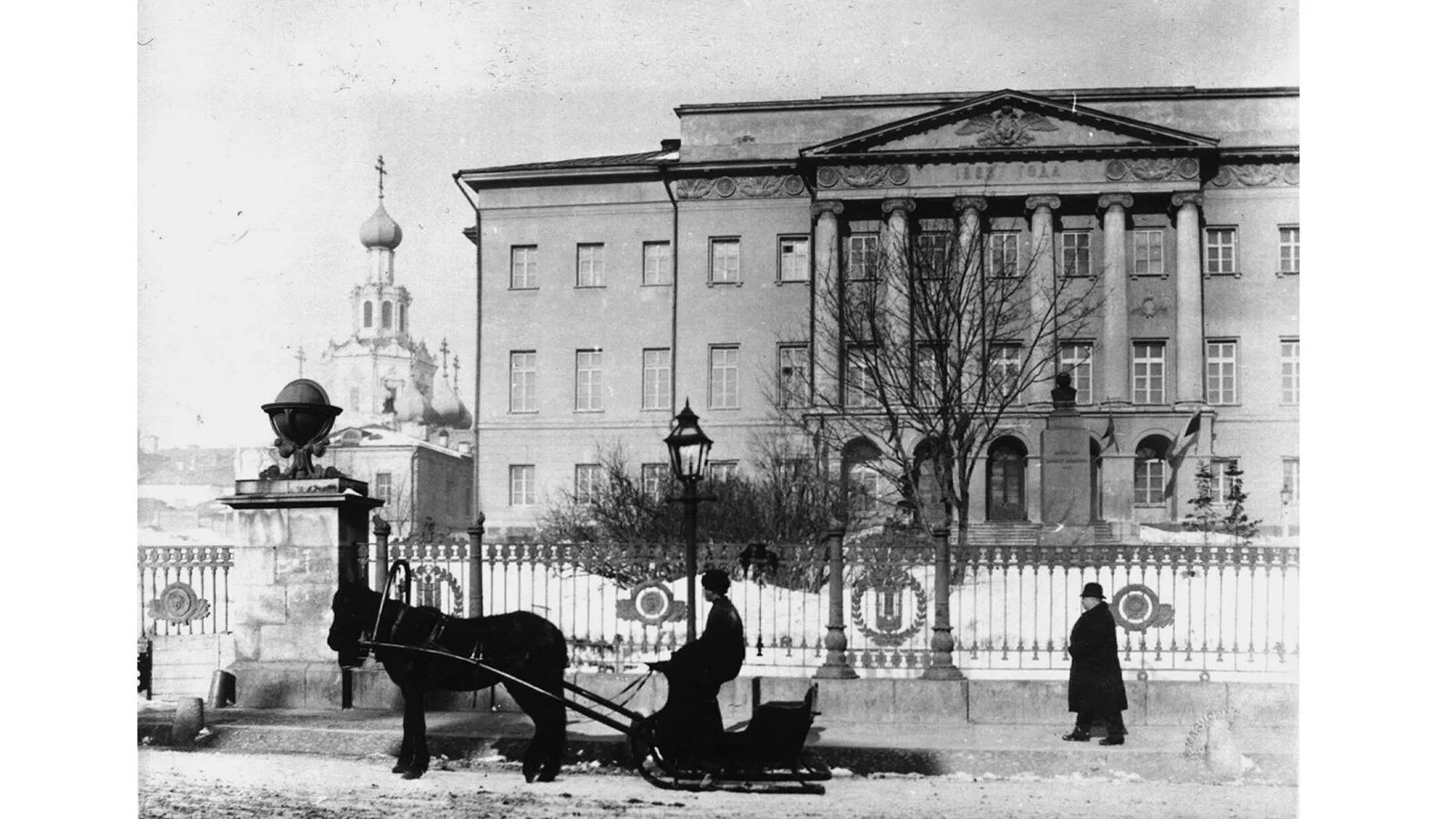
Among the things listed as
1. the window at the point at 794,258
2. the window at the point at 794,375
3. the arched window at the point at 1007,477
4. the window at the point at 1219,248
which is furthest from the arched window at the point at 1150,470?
the window at the point at 794,258

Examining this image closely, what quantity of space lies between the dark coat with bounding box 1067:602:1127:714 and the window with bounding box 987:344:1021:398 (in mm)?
8469

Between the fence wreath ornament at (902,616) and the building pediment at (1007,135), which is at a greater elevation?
the building pediment at (1007,135)

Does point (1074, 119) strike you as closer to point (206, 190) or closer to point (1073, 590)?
point (1073, 590)

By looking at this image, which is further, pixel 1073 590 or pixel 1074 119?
pixel 1074 119

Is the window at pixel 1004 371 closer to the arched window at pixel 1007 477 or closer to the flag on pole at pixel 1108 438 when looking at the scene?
the arched window at pixel 1007 477

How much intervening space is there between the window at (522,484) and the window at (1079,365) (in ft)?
24.4

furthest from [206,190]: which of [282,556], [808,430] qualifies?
[808,430]

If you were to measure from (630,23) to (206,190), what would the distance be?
4.46 metres

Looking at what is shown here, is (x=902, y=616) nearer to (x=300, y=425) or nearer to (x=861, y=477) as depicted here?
(x=300, y=425)

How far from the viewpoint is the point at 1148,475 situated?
62.2ft

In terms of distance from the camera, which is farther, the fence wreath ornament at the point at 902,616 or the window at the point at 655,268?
the window at the point at 655,268

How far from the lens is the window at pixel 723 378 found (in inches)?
825

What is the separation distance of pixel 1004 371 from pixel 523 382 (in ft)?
22.0

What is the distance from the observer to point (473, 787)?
387 inches
